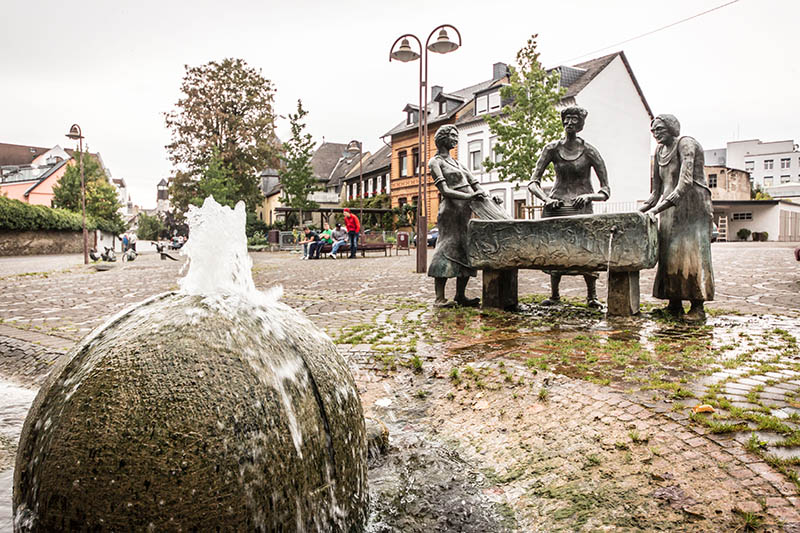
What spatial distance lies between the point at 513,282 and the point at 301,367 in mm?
5449

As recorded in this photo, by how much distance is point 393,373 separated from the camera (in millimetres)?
4547

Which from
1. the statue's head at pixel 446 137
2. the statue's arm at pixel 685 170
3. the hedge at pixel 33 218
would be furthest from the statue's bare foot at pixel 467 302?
the hedge at pixel 33 218

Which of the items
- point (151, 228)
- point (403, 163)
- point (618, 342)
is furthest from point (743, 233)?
point (151, 228)

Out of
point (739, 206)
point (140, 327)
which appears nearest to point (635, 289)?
point (140, 327)

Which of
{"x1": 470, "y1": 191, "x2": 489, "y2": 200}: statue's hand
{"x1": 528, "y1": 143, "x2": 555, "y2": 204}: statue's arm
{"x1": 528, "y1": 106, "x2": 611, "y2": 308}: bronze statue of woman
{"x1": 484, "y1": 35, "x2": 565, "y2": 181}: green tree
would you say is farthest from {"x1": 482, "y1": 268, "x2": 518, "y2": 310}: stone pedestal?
{"x1": 484, "y1": 35, "x2": 565, "y2": 181}: green tree

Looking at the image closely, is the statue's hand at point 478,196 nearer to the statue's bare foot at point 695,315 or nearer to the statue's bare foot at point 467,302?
the statue's bare foot at point 467,302

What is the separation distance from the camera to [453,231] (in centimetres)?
754

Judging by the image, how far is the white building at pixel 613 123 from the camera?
112 ft

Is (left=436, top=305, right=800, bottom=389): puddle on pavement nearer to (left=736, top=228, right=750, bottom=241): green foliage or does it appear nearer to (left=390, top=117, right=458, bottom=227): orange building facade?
(left=390, top=117, right=458, bottom=227): orange building facade

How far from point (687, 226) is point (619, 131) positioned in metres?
32.7

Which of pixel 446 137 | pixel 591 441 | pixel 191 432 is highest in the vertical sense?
pixel 446 137

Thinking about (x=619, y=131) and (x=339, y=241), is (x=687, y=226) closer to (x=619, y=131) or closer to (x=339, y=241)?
(x=339, y=241)

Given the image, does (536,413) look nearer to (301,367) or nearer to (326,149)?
(301,367)

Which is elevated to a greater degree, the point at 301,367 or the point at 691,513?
the point at 301,367
